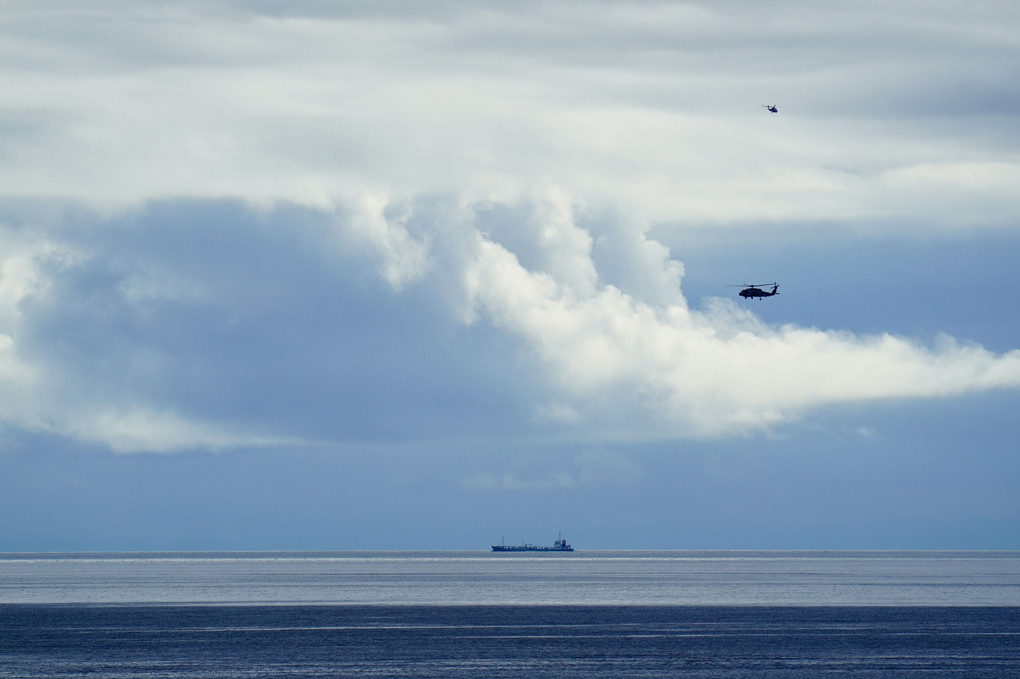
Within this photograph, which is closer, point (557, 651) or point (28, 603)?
point (557, 651)

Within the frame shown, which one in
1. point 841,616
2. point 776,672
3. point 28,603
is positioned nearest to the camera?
point 776,672

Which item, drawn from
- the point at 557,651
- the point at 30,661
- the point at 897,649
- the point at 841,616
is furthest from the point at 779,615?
the point at 30,661

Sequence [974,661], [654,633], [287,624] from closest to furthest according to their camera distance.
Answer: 1. [974,661]
2. [654,633]
3. [287,624]

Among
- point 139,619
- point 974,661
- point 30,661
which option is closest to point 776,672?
point 974,661

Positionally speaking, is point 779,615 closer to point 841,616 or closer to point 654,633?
point 841,616

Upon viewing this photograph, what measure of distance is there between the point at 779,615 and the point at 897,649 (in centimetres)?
4593

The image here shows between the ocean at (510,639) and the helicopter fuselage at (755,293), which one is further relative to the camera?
the helicopter fuselage at (755,293)

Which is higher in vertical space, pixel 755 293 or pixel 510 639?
pixel 755 293

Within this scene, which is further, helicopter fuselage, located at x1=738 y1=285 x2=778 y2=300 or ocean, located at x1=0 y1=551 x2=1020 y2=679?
helicopter fuselage, located at x1=738 y1=285 x2=778 y2=300

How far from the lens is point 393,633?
12238 cm

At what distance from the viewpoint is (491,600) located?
7392 inches

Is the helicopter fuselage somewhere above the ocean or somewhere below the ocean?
above

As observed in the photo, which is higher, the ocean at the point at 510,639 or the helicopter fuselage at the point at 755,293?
the helicopter fuselage at the point at 755,293

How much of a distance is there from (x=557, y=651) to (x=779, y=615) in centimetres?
5549
